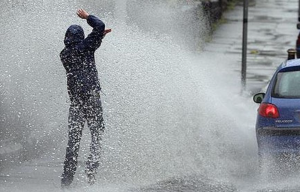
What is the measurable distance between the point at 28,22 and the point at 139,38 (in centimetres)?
159

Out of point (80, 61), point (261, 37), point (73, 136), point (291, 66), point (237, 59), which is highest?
point (80, 61)

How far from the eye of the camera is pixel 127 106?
38.8 ft

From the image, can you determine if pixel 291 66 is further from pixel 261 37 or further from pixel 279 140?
pixel 261 37

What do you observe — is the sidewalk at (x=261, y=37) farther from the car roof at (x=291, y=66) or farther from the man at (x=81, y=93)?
the man at (x=81, y=93)

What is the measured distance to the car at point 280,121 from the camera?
10758 millimetres

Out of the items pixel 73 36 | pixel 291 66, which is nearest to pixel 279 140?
pixel 291 66

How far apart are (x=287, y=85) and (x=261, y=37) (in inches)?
576

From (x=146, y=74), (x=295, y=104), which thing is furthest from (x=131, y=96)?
(x=295, y=104)

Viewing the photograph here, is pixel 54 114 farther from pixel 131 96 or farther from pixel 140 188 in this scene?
pixel 140 188

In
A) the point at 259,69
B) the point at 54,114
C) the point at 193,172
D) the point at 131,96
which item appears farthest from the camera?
the point at 259,69

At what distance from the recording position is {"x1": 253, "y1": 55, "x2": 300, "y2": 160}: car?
10.8 m

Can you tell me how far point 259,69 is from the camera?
21.8 m

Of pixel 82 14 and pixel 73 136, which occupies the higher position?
pixel 82 14

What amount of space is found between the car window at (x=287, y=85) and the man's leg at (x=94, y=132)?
2.08 meters
